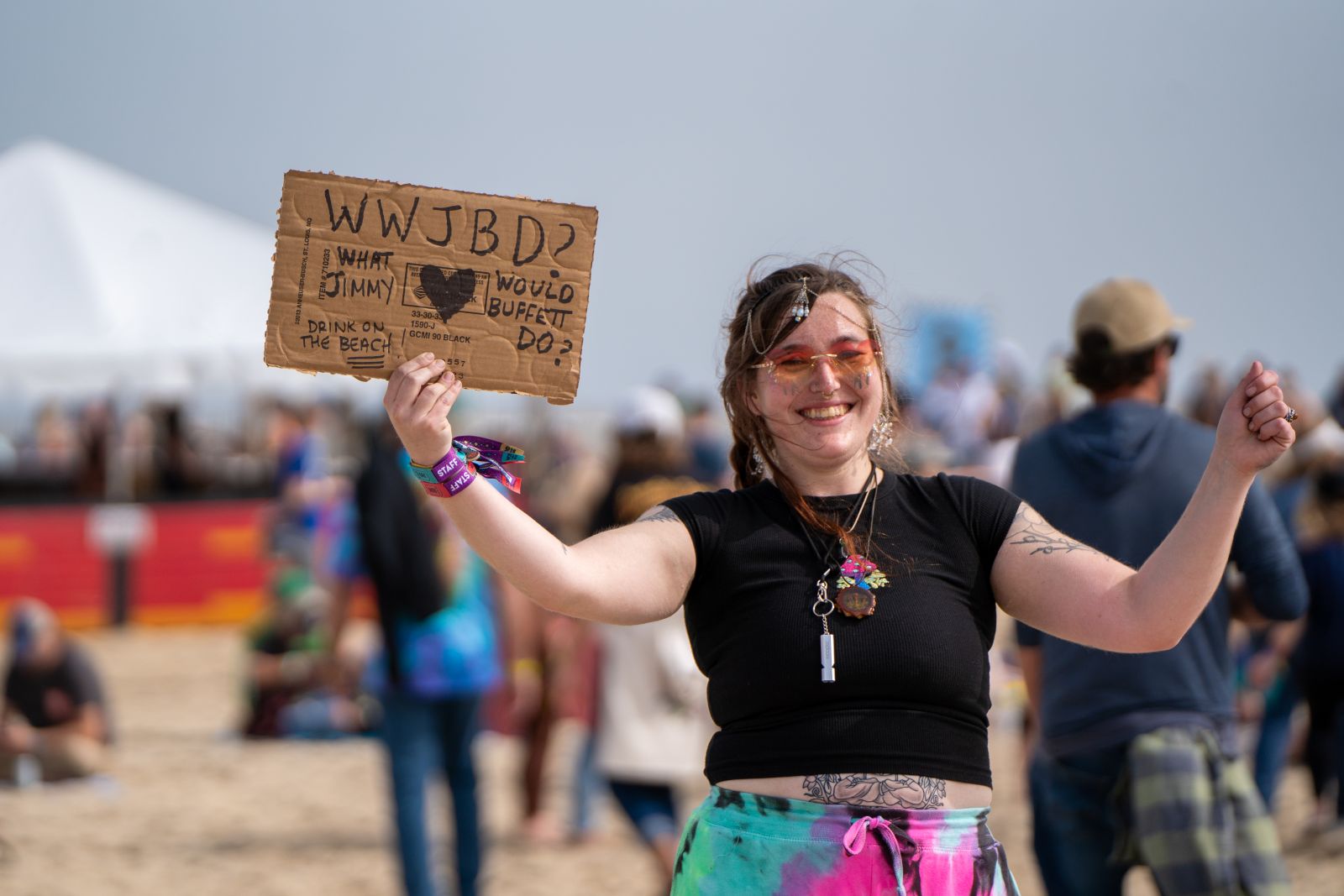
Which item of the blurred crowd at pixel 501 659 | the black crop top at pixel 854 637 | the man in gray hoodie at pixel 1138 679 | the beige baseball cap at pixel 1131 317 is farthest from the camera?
the blurred crowd at pixel 501 659

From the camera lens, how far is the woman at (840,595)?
2160mm

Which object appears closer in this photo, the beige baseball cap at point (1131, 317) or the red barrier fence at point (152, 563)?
the beige baseball cap at point (1131, 317)

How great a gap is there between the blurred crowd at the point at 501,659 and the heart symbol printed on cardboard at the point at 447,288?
890 mm

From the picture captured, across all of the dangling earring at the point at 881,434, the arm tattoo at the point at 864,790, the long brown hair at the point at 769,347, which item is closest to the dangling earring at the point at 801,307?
the long brown hair at the point at 769,347

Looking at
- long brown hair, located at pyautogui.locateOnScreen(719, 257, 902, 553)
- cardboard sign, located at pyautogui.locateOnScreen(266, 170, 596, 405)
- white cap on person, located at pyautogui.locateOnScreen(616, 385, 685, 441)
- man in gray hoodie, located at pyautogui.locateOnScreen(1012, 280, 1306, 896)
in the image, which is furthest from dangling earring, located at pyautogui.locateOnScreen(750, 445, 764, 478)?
white cap on person, located at pyautogui.locateOnScreen(616, 385, 685, 441)

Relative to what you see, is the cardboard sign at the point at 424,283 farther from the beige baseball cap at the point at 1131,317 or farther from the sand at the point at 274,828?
the sand at the point at 274,828

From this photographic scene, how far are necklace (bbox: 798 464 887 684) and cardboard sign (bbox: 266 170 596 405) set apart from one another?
0.50 m

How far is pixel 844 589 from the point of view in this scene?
2258 mm

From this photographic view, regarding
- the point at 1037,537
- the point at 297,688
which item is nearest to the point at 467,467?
the point at 1037,537

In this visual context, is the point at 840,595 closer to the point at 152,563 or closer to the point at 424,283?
the point at 424,283

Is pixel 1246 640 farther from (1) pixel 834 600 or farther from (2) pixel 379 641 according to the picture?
(1) pixel 834 600

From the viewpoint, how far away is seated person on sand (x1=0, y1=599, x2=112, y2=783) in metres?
8.33

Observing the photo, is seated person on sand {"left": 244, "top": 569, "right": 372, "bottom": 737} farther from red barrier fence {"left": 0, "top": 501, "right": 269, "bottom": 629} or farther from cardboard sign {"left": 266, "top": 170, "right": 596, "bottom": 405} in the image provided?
cardboard sign {"left": 266, "top": 170, "right": 596, "bottom": 405}

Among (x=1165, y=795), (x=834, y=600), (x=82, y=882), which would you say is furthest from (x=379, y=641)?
(x=834, y=600)
